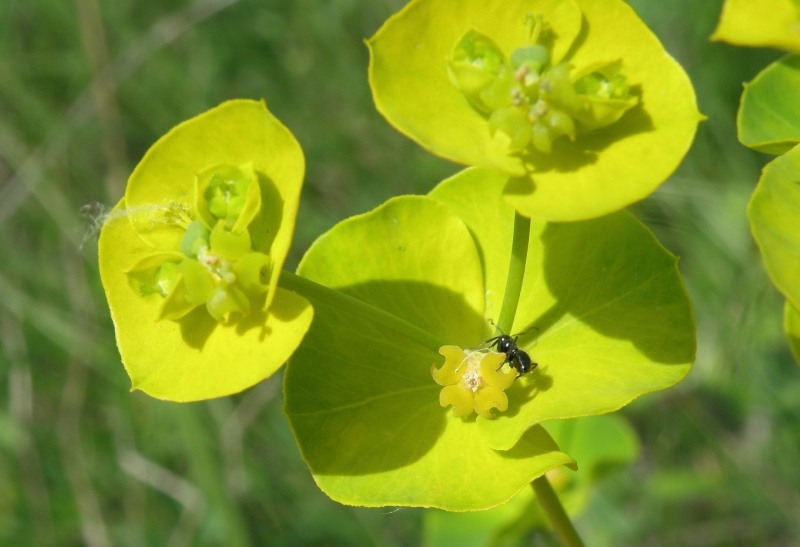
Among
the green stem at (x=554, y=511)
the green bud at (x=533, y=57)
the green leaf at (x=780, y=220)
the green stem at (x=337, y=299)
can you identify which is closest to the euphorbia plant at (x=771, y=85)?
the green leaf at (x=780, y=220)

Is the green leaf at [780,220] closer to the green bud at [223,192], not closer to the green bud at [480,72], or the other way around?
the green bud at [480,72]

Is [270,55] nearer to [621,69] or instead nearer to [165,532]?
[165,532]

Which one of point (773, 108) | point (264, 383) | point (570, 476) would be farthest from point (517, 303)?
point (264, 383)

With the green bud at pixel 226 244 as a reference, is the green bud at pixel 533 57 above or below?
below

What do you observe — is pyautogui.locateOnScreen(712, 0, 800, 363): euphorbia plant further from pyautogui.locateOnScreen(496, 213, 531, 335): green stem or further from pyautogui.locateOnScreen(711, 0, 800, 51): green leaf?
pyautogui.locateOnScreen(496, 213, 531, 335): green stem

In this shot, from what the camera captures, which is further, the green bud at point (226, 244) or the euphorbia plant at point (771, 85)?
the euphorbia plant at point (771, 85)

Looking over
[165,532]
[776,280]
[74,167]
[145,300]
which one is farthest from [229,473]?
[776,280]
